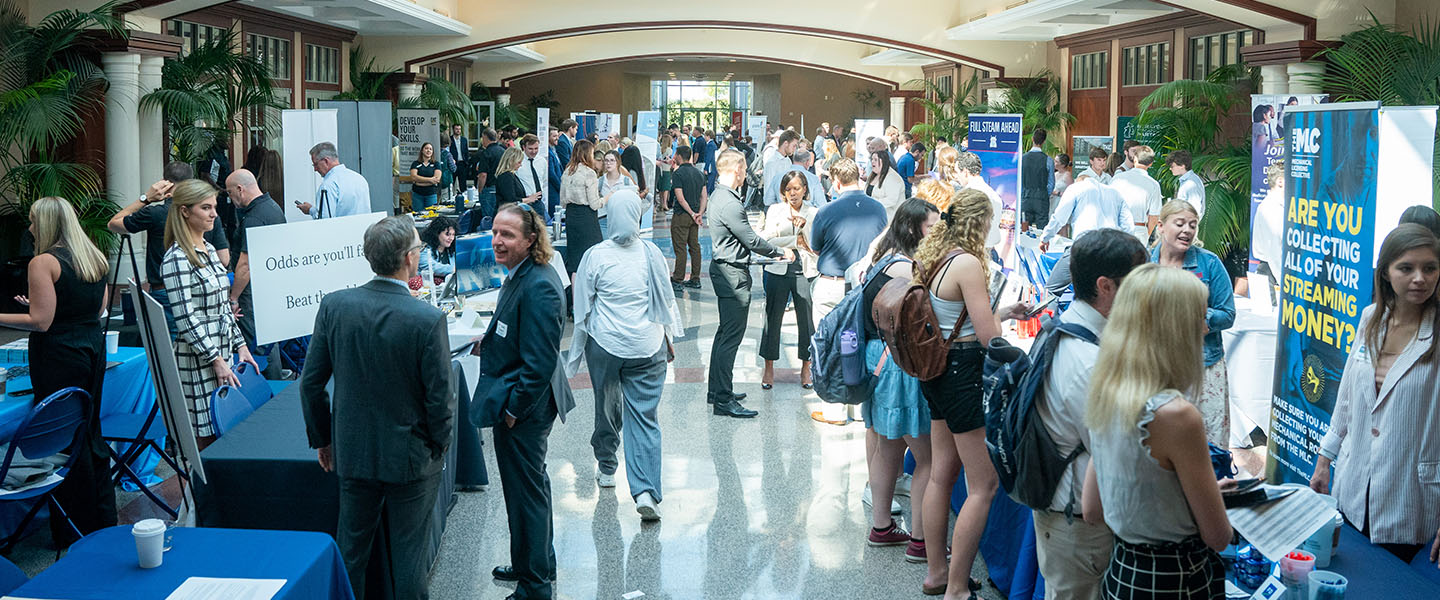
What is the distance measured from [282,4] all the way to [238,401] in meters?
11.9

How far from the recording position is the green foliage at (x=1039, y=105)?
754 inches

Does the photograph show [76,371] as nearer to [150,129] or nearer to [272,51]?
[150,129]

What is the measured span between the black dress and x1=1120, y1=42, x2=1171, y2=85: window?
14334mm

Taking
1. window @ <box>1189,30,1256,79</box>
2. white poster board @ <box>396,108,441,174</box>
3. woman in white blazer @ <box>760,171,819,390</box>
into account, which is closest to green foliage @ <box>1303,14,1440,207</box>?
window @ <box>1189,30,1256,79</box>

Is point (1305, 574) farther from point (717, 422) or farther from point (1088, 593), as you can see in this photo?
point (717, 422)

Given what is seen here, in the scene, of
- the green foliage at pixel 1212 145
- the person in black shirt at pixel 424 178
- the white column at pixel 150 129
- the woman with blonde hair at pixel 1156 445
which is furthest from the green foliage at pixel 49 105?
the green foliage at pixel 1212 145

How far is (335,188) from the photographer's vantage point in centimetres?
869

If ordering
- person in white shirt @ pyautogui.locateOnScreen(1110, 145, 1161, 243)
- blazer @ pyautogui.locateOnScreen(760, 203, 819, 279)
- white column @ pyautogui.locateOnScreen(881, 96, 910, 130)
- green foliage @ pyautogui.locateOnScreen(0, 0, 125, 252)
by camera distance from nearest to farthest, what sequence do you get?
1. blazer @ pyautogui.locateOnScreen(760, 203, 819, 279)
2. green foliage @ pyautogui.locateOnScreen(0, 0, 125, 252)
3. person in white shirt @ pyautogui.locateOnScreen(1110, 145, 1161, 243)
4. white column @ pyautogui.locateOnScreen(881, 96, 910, 130)

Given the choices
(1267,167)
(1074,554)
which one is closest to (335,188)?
(1267,167)

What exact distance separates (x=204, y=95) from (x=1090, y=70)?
1332 cm

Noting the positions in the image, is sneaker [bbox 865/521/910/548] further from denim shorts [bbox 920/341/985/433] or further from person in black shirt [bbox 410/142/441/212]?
person in black shirt [bbox 410/142/441/212]

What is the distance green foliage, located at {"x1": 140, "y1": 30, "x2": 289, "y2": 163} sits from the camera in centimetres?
1072

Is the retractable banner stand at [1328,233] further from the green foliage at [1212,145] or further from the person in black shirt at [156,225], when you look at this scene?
the green foliage at [1212,145]

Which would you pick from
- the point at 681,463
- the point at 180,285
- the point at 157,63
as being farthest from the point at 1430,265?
the point at 157,63
